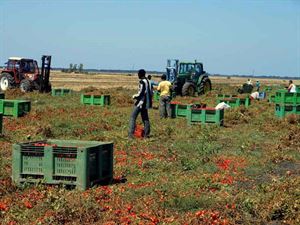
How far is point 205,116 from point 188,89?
13.9 metres

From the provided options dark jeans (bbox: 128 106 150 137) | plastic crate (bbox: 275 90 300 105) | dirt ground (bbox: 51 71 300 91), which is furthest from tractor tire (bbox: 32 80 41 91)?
dark jeans (bbox: 128 106 150 137)

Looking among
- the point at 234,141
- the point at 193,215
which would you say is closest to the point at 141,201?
the point at 193,215

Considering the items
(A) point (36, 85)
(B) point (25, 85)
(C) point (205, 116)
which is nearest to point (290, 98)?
(C) point (205, 116)

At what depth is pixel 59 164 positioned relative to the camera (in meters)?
8.30

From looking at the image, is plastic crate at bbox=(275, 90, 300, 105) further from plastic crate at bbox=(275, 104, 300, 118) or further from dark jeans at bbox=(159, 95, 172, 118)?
dark jeans at bbox=(159, 95, 172, 118)

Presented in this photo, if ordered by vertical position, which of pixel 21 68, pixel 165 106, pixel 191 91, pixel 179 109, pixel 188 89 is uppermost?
pixel 21 68

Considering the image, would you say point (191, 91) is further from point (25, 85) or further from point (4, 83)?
point (4, 83)

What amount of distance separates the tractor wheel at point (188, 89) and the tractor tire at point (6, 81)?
1117 centimetres

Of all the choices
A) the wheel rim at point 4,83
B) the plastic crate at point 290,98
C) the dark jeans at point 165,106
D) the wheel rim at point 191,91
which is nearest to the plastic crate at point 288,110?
the dark jeans at point 165,106

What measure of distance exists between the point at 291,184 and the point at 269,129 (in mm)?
9479

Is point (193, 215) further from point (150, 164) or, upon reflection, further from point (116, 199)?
point (150, 164)

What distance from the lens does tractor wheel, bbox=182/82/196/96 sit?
3144 cm

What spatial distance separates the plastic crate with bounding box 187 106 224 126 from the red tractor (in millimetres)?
15984

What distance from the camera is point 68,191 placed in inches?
318
